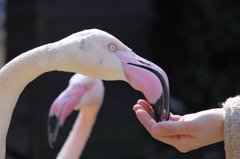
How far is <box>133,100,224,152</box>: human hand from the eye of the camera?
1915mm

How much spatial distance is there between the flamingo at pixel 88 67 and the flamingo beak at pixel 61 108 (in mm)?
1312

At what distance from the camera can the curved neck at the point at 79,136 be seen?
3197 millimetres

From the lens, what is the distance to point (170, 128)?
191 centimetres

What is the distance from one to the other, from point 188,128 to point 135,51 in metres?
3.57

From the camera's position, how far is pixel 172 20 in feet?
21.1

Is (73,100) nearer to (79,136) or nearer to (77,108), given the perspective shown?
(77,108)

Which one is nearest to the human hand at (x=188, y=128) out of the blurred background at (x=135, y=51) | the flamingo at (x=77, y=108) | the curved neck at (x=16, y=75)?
the curved neck at (x=16, y=75)

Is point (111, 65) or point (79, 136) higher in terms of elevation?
point (111, 65)

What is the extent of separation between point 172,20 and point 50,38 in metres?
2.00

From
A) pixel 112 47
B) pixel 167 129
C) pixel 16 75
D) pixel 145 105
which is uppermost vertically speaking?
pixel 112 47

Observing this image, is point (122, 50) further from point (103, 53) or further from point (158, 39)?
point (158, 39)

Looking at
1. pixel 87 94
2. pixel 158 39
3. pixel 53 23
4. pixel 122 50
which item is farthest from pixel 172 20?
pixel 122 50

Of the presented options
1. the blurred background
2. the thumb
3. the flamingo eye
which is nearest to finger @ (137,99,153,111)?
the thumb

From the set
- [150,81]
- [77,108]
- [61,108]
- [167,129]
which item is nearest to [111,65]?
[150,81]
